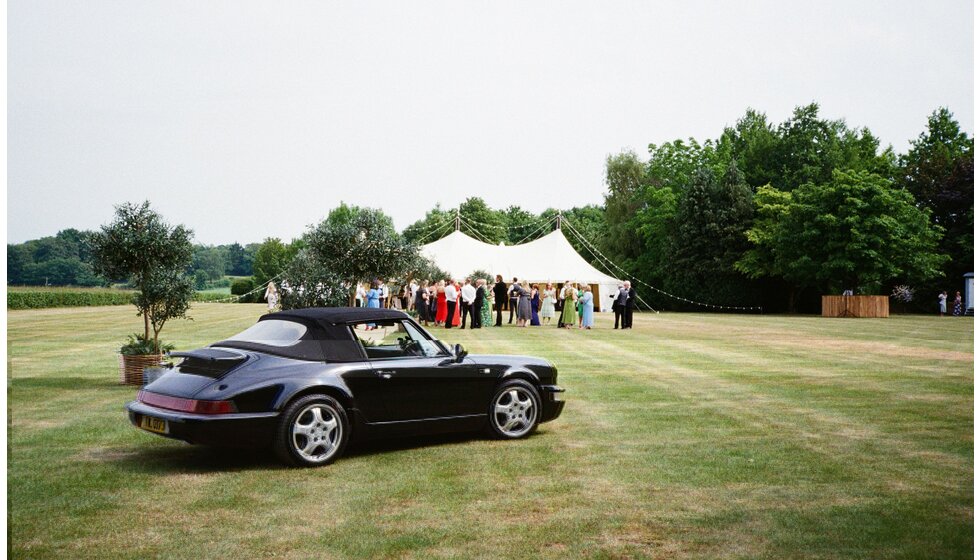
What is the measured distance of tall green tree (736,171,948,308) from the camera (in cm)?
5409

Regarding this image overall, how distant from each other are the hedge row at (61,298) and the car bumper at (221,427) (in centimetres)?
4299

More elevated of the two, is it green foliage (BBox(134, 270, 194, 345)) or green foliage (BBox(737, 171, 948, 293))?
green foliage (BBox(737, 171, 948, 293))

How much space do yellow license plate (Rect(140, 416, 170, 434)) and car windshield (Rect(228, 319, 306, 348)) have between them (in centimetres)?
107

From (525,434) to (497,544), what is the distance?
403 centimetres

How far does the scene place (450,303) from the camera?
33344mm

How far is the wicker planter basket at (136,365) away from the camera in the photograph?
48.0 ft

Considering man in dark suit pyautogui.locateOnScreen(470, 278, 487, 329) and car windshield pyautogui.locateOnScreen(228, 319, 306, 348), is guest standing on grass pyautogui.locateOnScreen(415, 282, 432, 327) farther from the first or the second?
car windshield pyautogui.locateOnScreen(228, 319, 306, 348)

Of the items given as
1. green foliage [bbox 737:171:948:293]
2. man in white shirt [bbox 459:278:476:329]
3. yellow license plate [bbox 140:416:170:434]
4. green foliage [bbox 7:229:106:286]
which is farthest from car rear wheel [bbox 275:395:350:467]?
green foliage [bbox 7:229:106:286]

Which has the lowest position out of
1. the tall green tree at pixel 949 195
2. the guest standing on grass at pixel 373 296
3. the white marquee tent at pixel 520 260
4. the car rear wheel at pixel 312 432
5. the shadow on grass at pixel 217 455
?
the shadow on grass at pixel 217 455

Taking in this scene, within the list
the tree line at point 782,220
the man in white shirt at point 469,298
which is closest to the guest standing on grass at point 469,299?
the man in white shirt at point 469,298

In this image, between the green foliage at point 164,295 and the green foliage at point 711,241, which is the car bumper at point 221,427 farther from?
the green foliage at point 711,241

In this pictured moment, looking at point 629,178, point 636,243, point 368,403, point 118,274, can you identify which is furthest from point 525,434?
point 629,178

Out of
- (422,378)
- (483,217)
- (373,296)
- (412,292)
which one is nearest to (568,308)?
(373,296)

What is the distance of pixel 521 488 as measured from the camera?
7285mm
